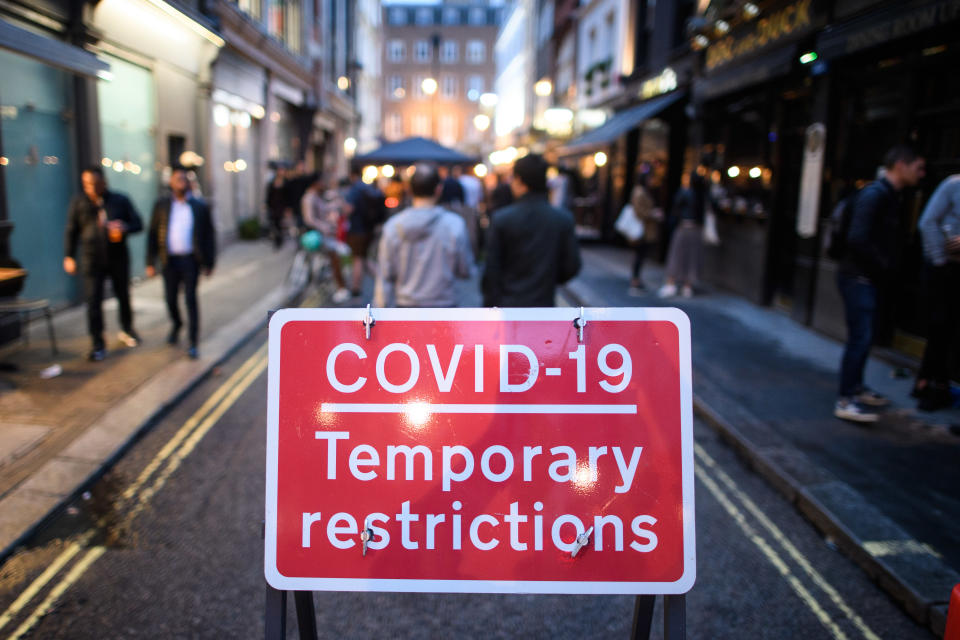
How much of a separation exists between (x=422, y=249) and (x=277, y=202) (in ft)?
49.5

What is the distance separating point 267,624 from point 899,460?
4453 mm

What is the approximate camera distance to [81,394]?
6379 millimetres

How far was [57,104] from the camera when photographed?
9969 millimetres

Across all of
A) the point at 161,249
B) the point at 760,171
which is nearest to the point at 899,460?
the point at 161,249

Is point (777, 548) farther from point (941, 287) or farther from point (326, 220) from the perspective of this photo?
point (326, 220)

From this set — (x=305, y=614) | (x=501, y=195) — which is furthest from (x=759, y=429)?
(x=501, y=195)

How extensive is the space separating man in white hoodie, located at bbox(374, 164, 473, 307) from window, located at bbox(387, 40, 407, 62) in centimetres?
7683

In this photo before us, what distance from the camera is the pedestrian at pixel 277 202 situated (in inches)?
750

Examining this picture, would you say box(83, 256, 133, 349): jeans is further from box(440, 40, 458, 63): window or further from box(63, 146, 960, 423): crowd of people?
box(440, 40, 458, 63): window

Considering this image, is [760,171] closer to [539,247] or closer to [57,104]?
[539,247]

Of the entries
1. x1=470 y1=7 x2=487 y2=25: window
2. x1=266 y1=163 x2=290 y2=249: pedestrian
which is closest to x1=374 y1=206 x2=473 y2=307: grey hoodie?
x1=266 y1=163 x2=290 y2=249: pedestrian

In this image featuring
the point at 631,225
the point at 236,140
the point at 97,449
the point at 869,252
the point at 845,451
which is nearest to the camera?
the point at 97,449

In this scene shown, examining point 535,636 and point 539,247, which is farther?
point 539,247

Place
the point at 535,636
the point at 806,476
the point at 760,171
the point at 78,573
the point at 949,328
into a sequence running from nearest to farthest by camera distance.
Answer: the point at 535,636, the point at 78,573, the point at 806,476, the point at 949,328, the point at 760,171
